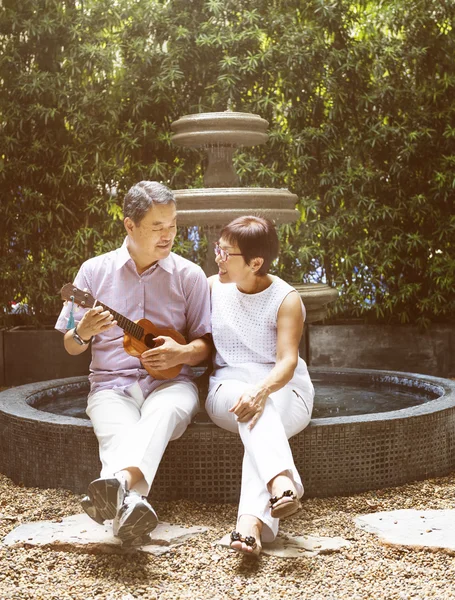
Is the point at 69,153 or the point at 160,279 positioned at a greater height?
the point at 69,153

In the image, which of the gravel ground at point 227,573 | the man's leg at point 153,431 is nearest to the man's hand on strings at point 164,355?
the man's leg at point 153,431

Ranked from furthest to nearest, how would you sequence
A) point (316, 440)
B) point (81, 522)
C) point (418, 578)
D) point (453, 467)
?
point (453, 467) → point (316, 440) → point (81, 522) → point (418, 578)

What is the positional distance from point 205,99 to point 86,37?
111 cm

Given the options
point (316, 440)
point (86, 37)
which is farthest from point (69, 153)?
point (316, 440)

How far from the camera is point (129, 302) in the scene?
357cm

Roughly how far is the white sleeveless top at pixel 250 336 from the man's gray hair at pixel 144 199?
558 millimetres

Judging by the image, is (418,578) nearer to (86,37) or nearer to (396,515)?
(396,515)

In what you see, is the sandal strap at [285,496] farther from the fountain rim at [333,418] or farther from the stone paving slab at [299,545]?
the fountain rim at [333,418]

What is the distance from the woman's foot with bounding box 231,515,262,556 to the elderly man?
346mm

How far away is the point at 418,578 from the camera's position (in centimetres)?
268

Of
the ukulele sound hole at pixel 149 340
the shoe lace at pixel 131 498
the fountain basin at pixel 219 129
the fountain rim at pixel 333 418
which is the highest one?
the fountain basin at pixel 219 129

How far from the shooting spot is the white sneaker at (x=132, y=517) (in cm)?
274

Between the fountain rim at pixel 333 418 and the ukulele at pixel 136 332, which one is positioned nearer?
the ukulele at pixel 136 332

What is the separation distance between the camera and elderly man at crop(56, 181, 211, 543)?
9.92ft
